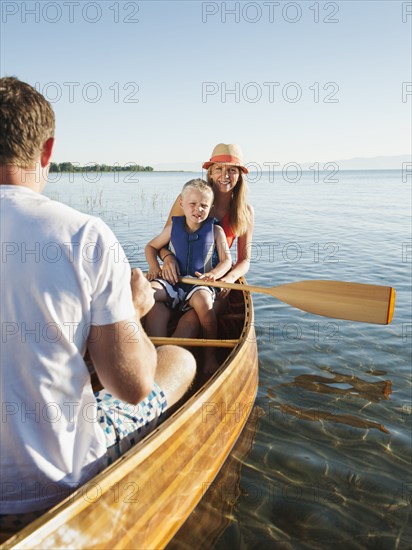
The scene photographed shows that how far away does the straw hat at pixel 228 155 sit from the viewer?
4.26 metres

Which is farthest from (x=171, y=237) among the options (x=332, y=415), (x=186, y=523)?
(x=186, y=523)

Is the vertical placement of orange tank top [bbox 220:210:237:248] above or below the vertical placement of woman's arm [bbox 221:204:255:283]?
above

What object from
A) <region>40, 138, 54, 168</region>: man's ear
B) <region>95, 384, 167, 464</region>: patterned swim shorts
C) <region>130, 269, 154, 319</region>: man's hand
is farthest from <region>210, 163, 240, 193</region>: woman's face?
<region>40, 138, 54, 168</region>: man's ear

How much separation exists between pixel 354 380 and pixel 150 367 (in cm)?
320

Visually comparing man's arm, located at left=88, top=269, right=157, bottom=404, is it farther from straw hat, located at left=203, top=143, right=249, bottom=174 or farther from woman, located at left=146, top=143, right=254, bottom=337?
straw hat, located at left=203, top=143, right=249, bottom=174

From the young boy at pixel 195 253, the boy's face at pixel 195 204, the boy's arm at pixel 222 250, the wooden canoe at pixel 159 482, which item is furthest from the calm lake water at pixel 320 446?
the boy's face at pixel 195 204

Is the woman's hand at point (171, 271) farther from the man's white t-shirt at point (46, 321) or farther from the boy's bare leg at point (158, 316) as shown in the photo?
the man's white t-shirt at point (46, 321)

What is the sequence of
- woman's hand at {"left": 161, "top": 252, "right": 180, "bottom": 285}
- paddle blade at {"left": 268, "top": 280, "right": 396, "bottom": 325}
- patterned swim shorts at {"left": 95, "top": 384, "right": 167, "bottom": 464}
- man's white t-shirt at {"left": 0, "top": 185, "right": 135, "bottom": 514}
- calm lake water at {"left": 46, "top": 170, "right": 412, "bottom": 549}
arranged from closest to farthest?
man's white t-shirt at {"left": 0, "top": 185, "right": 135, "bottom": 514} < patterned swim shorts at {"left": 95, "top": 384, "right": 167, "bottom": 464} < calm lake water at {"left": 46, "top": 170, "right": 412, "bottom": 549} < paddle blade at {"left": 268, "top": 280, "right": 396, "bottom": 325} < woman's hand at {"left": 161, "top": 252, "right": 180, "bottom": 285}

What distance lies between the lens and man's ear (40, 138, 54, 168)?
1442 mm

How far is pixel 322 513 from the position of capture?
2.73 meters

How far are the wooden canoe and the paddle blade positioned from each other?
2.46 ft

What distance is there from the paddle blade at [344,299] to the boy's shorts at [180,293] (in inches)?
23.3

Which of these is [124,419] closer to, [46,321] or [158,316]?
[46,321]

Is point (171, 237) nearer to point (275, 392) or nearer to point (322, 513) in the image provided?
point (275, 392)
